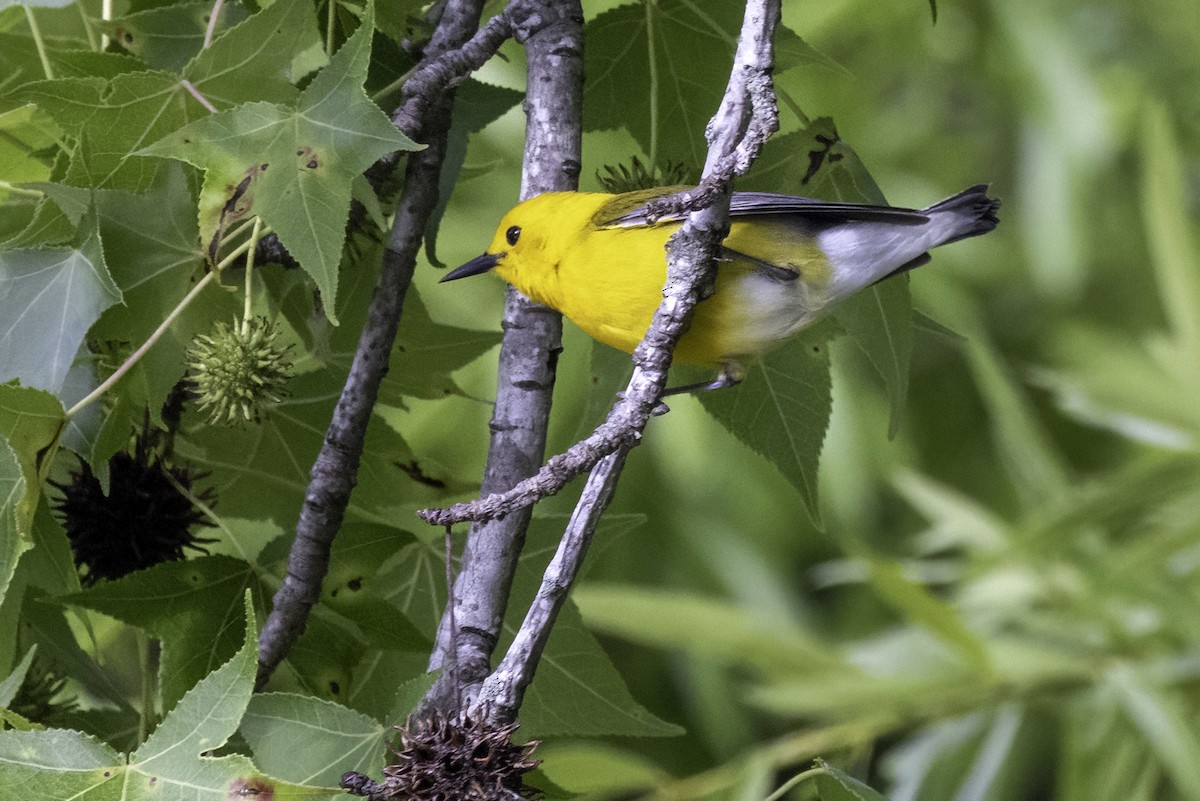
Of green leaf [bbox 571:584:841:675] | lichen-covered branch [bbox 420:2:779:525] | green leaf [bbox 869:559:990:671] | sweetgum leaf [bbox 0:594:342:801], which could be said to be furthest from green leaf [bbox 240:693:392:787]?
green leaf [bbox 571:584:841:675]

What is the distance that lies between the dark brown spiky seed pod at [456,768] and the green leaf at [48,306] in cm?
38

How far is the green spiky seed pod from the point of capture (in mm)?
878

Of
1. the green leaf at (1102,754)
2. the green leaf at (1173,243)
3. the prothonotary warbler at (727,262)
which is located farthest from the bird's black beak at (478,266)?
the green leaf at (1102,754)

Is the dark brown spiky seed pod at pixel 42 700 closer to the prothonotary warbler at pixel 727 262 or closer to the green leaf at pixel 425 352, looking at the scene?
the green leaf at pixel 425 352

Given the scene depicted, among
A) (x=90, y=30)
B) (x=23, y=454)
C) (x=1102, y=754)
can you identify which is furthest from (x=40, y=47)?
(x=1102, y=754)

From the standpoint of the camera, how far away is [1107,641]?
2.53 meters

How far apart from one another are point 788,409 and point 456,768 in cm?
50

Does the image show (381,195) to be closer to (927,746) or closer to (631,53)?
(631,53)

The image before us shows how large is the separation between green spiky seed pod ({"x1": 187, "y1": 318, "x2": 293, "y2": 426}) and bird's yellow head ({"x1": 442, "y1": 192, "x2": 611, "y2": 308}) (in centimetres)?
21

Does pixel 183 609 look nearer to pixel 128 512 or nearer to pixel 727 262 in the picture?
pixel 128 512

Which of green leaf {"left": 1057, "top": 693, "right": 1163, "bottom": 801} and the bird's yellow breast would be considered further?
green leaf {"left": 1057, "top": 693, "right": 1163, "bottom": 801}

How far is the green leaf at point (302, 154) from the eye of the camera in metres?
0.77

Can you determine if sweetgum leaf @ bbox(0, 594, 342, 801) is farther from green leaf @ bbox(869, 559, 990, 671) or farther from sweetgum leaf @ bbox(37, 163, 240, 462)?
green leaf @ bbox(869, 559, 990, 671)

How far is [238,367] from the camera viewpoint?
0.88 metres
